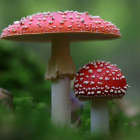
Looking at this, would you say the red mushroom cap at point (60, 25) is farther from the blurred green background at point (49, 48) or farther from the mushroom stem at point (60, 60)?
the blurred green background at point (49, 48)

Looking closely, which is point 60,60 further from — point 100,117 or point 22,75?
point 22,75

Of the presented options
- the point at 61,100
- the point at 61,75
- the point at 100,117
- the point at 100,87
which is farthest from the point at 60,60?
the point at 100,117

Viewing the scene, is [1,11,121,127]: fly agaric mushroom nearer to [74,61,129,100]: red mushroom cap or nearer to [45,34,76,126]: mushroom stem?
[45,34,76,126]: mushroom stem

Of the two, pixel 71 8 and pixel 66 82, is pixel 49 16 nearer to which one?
pixel 66 82

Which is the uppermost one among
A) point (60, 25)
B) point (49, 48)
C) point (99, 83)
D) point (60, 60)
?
point (49, 48)

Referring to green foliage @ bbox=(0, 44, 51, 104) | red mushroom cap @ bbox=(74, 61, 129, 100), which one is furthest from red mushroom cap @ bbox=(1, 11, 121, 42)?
green foliage @ bbox=(0, 44, 51, 104)

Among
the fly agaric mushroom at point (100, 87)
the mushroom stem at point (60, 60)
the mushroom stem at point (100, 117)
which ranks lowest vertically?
the mushroom stem at point (100, 117)

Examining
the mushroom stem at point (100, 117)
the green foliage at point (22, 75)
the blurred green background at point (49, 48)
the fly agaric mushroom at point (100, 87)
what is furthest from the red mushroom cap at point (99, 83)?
the green foliage at point (22, 75)
